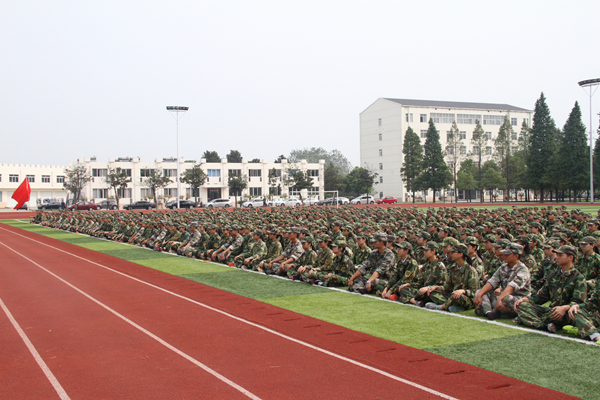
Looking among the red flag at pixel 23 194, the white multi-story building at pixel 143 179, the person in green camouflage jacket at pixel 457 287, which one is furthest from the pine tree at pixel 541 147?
the person in green camouflage jacket at pixel 457 287

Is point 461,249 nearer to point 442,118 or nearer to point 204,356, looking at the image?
point 204,356

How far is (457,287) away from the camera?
8750 mm

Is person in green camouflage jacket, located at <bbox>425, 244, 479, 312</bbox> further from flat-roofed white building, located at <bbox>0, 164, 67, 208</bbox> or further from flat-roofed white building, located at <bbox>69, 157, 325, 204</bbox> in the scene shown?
flat-roofed white building, located at <bbox>0, 164, 67, 208</bbox>

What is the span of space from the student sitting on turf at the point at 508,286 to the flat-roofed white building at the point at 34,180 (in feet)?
274

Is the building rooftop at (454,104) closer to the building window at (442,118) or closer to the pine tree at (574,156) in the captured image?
the building window at (442,118)

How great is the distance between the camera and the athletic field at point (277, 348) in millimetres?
5363

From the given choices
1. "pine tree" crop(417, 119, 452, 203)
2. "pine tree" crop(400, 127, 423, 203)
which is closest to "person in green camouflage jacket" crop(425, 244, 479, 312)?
"pine tree" crop(417, 119, 452, 203)

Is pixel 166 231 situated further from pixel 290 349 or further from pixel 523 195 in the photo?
pixel 523 195

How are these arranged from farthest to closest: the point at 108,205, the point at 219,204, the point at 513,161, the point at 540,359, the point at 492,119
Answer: the point at 492,119 → the point at 513,161 → the point at 108,205 → the point at 219,204 → the point at 540,359

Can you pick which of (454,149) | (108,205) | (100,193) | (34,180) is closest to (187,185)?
(100,193)

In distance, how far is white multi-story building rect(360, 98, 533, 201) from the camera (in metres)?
75.9

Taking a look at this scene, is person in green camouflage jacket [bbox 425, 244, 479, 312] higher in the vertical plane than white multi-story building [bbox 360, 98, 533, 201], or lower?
lower

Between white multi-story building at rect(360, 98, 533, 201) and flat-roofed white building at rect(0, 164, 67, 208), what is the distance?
5410 cm

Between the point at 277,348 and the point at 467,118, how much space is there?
80.3 m
